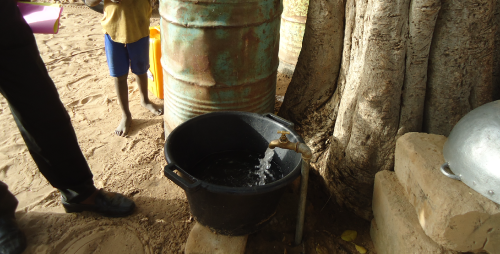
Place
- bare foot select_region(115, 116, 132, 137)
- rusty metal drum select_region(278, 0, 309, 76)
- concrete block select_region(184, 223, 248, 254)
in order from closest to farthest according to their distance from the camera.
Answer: concrete block select_region(184, 223, 248, 254), bare foot select_region(115, 116, 132, 137), rusty metal drum select_region(278, 0, 309, 76)

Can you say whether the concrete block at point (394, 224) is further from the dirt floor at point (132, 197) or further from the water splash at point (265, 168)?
the water splash at point (265, 168)

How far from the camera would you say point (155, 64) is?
3387mm

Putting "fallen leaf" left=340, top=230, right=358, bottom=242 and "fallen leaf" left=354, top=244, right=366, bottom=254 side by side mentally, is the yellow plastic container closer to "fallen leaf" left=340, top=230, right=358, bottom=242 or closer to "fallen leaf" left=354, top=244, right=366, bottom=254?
"fallen leaf" left=340, top=230, right=358, bottom=242

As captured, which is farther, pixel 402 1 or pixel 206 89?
pixel 206 89

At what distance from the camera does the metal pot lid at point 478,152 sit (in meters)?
1.28

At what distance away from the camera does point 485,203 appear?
1.32 metres

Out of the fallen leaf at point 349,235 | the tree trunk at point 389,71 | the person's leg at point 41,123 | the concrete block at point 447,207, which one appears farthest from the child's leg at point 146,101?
the concrete block at point 447,207

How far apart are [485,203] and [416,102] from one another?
25.8 inches

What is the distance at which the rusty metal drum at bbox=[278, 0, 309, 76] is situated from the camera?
376 centimetres

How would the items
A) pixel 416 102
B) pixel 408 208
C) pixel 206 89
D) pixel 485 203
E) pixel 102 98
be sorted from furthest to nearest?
pixel 102 98, pixel 206 89, pixel 416 102, pixel 408 208, pixel 485 203

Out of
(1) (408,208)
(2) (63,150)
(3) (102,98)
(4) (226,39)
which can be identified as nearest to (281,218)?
(1) (408,208)

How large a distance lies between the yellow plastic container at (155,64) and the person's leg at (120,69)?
0.42m

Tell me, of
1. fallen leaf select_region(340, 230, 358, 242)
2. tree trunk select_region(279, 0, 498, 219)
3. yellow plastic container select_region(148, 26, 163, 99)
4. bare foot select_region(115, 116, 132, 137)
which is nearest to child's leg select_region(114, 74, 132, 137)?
bare foot select_region(115, 116, 132, 137)

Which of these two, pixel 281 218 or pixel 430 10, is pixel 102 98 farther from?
pixel 430 10
